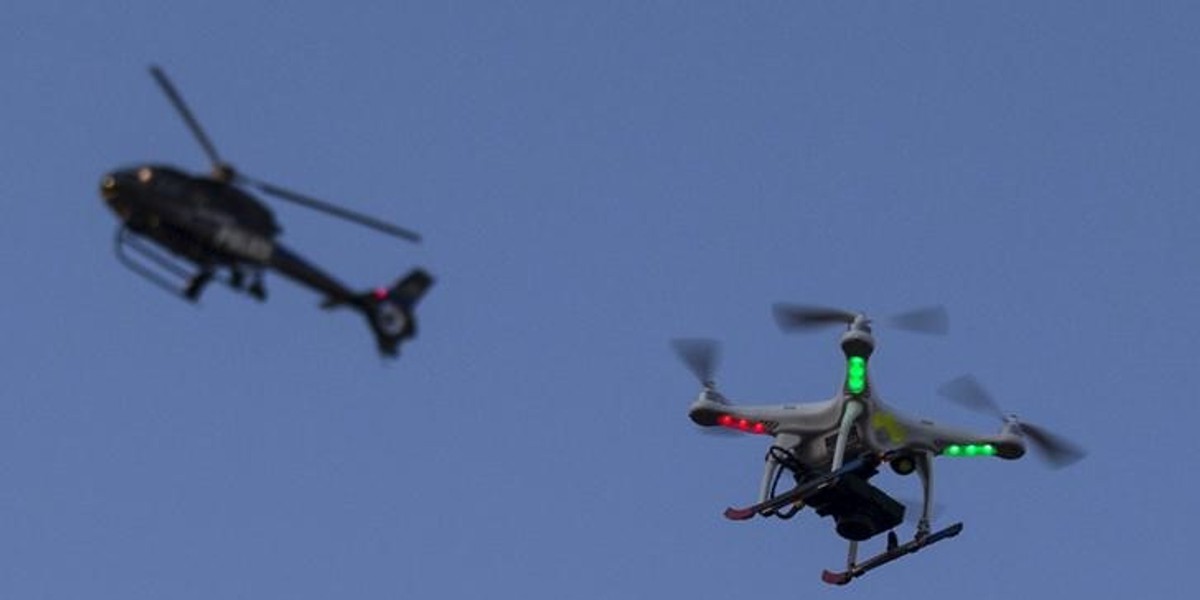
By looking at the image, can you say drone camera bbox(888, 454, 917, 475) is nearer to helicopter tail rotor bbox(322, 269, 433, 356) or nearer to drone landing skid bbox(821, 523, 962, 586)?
drone landing skid bbox(821, 523, 962, 586)

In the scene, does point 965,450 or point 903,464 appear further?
point 965,450

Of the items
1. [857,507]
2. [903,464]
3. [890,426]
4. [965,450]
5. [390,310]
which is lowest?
[390,310]

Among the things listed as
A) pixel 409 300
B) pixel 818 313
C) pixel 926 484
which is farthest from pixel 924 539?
Answer: pixel 409 300

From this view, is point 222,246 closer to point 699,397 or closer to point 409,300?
point 409,300

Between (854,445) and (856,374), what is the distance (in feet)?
7.23

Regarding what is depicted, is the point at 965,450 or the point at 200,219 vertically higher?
the point at 965,450

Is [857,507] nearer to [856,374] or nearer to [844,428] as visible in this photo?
[844,428]

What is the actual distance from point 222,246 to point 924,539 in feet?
85.1

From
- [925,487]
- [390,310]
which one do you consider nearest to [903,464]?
[925,487]

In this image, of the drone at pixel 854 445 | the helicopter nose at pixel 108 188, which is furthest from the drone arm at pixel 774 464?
the helicopter nose at pixel 108 188

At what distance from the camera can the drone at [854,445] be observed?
266ft

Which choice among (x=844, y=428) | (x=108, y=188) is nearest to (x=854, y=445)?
(x=844, y=428)

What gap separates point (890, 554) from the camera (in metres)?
83.2

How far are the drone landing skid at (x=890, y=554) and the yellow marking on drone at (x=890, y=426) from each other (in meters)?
2.67
